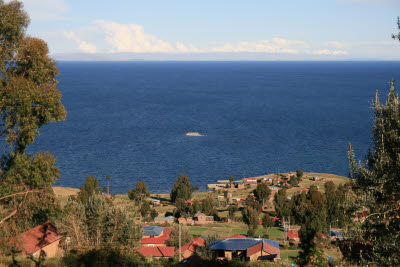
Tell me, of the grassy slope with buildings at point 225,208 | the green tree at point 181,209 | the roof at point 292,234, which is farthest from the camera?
the green tree at point 181,209

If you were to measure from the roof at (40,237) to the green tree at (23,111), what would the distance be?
2.51 meters

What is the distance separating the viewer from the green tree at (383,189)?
7.04 metres

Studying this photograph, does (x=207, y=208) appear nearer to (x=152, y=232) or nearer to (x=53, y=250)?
(x=152, y=232)

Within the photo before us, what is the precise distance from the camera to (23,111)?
31.3ft

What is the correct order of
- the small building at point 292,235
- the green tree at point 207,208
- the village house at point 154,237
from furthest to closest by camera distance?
the green tree at point 207,208, the small building at point 292,235, the village house at point 154,237

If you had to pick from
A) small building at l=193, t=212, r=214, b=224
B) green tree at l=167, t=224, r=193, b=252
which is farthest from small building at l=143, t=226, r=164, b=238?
small building at l=193, t=212, r=214, b=224

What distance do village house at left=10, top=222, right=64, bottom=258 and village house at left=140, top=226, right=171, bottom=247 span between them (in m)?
9.78

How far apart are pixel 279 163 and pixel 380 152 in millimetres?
56802

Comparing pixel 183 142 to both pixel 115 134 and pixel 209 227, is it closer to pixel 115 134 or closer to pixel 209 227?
pixel 115 134

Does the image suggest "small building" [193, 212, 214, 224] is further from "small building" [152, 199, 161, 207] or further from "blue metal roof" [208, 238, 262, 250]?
"blue metal roof" [208, 238, 262, 250]

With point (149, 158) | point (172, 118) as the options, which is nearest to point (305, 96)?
point (172, 118)

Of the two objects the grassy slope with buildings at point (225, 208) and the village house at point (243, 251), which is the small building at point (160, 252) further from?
the grassy slope with buildings at point (225, 208)

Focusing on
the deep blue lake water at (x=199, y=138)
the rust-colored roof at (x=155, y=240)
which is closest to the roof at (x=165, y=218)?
the rust-colored roof at (x=155, y=240)

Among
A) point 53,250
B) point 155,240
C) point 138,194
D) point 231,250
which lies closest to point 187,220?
point 138,194
